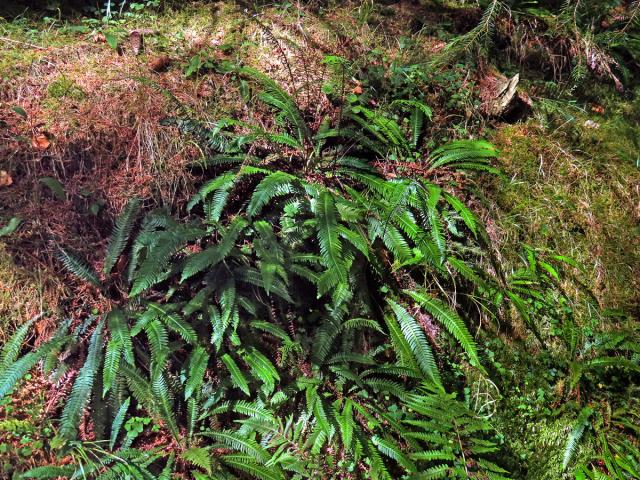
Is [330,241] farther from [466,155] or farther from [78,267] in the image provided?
[78,267]

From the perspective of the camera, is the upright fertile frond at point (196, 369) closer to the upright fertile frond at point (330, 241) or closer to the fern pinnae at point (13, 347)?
the upright fertile frond at point (330, 241)

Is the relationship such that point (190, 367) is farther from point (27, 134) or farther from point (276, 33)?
point (276, 33)

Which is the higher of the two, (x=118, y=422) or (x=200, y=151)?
(x=200, y=151)

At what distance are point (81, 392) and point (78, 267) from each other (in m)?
0.91

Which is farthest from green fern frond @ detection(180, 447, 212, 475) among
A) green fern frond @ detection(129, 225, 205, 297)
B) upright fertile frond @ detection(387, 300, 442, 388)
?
upright fertile frond @ detection(387, 300, 442, 388)

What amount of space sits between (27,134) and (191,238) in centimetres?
165

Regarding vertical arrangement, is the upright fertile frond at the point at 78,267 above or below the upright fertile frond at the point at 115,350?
above

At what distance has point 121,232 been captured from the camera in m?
4.00

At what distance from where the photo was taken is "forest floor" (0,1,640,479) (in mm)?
4055

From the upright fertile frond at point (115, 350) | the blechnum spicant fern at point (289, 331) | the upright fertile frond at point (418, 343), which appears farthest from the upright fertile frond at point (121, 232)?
the upright fertile frond at point (418, 343)

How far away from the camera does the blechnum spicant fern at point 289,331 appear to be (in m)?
3.62

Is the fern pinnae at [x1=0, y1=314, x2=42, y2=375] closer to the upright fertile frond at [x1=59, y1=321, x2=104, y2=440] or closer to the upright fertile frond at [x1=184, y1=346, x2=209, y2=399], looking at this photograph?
the upright fertile frond at [x1=59, y1=321, x2=104, y2=440]

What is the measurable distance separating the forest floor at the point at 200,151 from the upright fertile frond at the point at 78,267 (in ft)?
0.44

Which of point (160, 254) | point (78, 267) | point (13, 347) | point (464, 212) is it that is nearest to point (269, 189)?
point (160, 254)
